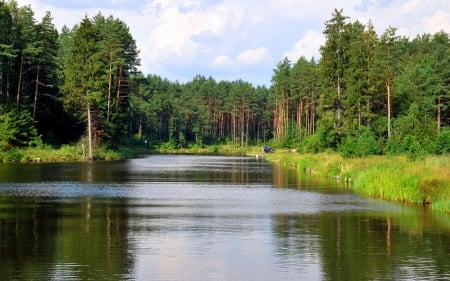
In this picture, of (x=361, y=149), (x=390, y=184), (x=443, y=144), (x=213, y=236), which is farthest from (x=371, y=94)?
(x=213, y=236)

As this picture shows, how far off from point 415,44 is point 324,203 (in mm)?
115433

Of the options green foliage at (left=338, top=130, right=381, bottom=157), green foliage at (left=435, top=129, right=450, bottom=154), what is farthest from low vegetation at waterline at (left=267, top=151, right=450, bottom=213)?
green foliage at (left=338, top=130, right=381, bottom=157)

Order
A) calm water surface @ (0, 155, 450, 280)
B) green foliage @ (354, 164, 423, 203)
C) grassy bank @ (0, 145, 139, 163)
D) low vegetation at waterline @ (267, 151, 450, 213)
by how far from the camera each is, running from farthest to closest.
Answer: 1. grassy bank @ (0, 145, 139, 163)
2. green foliage @ (354, 164, 423, 203)
3. low vegetation at waterline @ (267, 151, 450, 213)
4. calm water surface @ (0, 155, 450, 280)

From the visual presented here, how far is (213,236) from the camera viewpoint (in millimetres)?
24703

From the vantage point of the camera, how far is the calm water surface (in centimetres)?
1878

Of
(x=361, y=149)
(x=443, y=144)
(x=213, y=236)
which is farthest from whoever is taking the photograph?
(x=361, y=149)

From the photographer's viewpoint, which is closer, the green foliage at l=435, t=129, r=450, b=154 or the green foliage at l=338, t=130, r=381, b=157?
the green foliage at l=435, t=129, r=450, b=154

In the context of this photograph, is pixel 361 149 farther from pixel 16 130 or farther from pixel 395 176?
pixel 16 130

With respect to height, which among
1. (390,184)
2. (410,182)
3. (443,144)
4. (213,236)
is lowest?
(213,236)

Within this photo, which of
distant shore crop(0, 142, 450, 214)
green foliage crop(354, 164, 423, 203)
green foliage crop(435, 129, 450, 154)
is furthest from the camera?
green foliage crop(435, 129, 450, 154)

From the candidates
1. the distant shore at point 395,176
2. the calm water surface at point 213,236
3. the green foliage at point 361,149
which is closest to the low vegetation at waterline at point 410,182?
the distant shore at point 395,176

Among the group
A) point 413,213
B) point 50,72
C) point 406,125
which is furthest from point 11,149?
point 413,213

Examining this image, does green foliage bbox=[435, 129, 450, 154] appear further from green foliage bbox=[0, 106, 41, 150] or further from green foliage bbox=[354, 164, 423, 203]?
green foliage bbox=[0, 106, 41, 150]

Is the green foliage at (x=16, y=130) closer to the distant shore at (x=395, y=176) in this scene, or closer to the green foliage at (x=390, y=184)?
the distant shore at (x=395, y=176)
